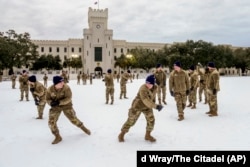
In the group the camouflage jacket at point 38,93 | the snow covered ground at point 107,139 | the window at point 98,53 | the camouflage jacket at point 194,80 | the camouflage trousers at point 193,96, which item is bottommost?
the snow covered ground at point 107,139

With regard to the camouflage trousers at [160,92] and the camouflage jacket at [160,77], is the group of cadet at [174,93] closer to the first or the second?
the camouflage jacket at [160,77]

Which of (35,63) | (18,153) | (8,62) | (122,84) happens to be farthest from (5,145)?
(35,63)

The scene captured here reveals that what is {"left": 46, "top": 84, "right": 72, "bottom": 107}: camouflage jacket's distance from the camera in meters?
6.60

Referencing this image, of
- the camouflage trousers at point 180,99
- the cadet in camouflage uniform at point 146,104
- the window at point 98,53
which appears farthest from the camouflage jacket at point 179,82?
the window at point 98,53

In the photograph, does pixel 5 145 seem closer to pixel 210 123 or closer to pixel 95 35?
pixel 210 123

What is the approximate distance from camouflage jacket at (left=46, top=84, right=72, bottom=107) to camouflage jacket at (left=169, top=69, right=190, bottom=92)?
3775mm

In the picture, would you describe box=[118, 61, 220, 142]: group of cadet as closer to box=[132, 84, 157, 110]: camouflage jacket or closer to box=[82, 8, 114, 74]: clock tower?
box=[132, 84, 157, 110]: camouflage jacket

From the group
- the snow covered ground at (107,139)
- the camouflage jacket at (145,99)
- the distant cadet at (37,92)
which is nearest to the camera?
the snow covered ground at (107,139)

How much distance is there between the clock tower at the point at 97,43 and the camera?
3287 inches

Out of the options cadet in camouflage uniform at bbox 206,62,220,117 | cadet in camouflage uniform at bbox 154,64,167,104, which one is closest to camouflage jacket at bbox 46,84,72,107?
cadet in camouflage uniform at bbox 206,62,220,117

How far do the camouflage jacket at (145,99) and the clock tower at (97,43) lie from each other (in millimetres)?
77335

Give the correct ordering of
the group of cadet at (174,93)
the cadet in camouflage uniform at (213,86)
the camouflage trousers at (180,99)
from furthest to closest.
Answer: the cadet in camouflage uniform at (213,86), the camouflage trousers at (180,99), the group of cadet at (174,93)

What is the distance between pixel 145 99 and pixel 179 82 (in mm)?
3178

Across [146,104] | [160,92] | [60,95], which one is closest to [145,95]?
[146,104]
